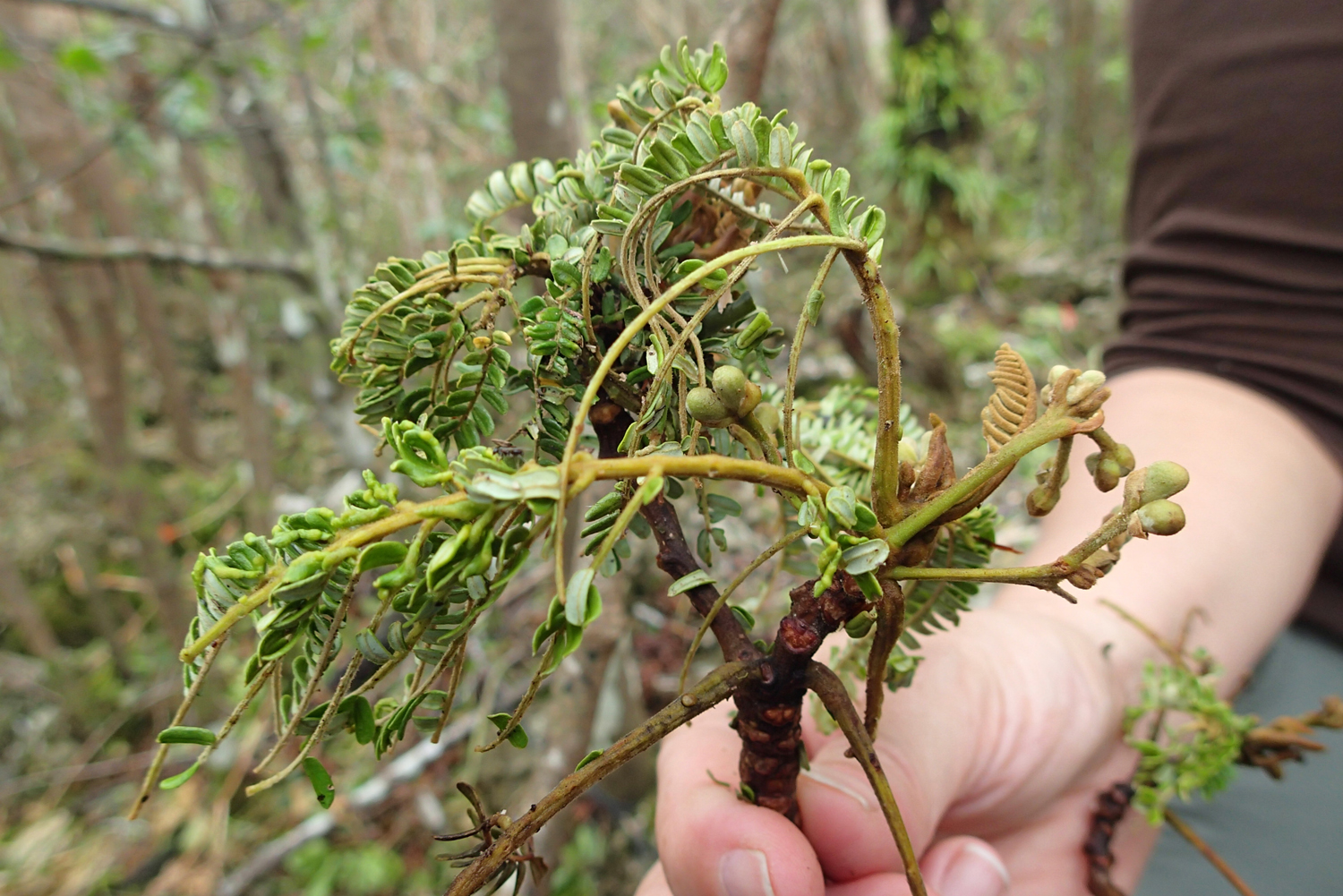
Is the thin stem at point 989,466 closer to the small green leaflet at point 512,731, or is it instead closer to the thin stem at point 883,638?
the thin stem at point 883,638

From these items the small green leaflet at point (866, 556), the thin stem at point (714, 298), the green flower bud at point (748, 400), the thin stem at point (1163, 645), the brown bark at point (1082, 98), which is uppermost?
the brown bark at point (1082, 98)

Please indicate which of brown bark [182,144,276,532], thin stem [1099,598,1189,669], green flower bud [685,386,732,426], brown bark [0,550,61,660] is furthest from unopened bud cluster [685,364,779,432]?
brown bark [0,550,61,660]

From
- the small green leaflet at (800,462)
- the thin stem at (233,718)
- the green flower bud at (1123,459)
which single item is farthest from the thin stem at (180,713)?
the green flower bud at (1123,459)

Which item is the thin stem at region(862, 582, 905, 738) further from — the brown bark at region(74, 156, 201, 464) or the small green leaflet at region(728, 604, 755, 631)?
the brown bark at region(74, 156, 201, 464)

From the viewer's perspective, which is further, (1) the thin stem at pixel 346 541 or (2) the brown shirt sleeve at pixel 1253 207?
(2) the brown shirt sleeve at pixel 1253 207

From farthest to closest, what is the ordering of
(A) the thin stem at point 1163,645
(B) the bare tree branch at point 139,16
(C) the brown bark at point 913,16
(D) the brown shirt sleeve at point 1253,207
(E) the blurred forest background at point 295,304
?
(C) the brown bark at point 913,16
(E) the blurred forest background at point 295,304
(B) the bare tree branch at point 139,16
(D) the brown shirt sleeve at point 1253,207
(A) the thin stem at point 1163,645

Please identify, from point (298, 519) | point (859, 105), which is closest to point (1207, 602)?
point (298, 519)
